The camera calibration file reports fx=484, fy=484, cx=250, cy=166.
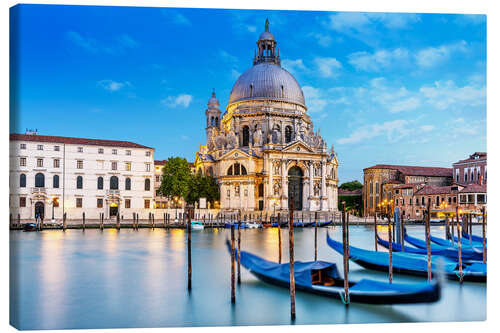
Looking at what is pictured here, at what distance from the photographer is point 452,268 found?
6898 mm

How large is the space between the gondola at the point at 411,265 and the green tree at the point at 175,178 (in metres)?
12.7

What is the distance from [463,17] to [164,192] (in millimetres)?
16859

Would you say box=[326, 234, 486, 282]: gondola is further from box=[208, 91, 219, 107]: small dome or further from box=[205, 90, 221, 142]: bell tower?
box=[208, 91, 219, 107]: small dome

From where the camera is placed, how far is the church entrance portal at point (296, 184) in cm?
2247

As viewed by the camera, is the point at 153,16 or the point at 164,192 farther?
the point at 164,192

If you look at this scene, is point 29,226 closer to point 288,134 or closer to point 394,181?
point 288,134

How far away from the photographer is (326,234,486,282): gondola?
6710 mm

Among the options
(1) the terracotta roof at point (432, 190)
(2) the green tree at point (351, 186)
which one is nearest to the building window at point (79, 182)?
(1) the terracotta roof at point (432, 190)

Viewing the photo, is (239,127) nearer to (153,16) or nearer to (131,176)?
(131,176)

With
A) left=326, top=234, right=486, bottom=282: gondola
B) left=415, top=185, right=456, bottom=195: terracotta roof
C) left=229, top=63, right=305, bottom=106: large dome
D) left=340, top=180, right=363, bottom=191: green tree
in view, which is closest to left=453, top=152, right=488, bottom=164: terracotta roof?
left=326, top=234, right=486, bottom=282: gondola

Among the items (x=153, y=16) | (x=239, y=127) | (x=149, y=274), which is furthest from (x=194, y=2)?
(x=239, y=127)

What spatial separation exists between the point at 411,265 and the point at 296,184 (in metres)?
15.3

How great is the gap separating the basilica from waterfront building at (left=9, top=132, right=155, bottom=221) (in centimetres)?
526

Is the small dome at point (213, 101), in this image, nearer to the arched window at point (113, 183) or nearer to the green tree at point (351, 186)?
the green tree at point (351, 186)
